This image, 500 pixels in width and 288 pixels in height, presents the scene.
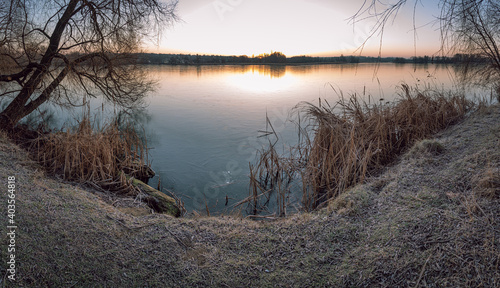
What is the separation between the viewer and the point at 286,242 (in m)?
2.46

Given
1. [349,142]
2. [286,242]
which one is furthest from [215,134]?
[286,242]

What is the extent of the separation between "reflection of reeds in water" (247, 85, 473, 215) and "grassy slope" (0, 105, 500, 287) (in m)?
1.53

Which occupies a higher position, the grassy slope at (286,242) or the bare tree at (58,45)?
the bare tree at (58,45)

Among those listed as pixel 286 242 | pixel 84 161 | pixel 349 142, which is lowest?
pixel 286 242

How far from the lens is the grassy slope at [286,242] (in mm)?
1880

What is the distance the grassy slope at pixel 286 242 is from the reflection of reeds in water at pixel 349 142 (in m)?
1.53

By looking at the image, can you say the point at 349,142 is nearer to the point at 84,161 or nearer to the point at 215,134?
the point at 215,134

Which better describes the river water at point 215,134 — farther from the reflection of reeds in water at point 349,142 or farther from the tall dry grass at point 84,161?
the tall dry grass at point 84,161

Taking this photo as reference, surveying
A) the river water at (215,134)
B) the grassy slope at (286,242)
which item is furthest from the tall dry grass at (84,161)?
the river water at (215,134)

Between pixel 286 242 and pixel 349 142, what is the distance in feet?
11.0

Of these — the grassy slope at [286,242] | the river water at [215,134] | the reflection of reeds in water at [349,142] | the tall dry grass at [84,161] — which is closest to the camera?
the grassy slope at [286,242]

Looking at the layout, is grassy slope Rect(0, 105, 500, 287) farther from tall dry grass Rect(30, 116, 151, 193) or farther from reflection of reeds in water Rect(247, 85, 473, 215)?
reflection of reeds in water Rect(247, 85, 473, 215)

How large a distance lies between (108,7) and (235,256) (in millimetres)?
5979

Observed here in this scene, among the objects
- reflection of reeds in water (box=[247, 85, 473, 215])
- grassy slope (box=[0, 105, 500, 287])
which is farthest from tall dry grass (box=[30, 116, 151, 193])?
reflection of reeds in water (box=[247, 85, 473, 215])
